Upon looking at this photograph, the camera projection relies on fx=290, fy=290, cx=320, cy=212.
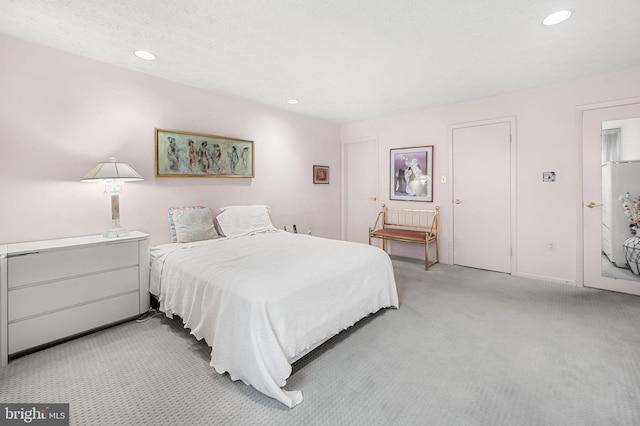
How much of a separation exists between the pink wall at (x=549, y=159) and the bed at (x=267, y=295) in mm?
2279

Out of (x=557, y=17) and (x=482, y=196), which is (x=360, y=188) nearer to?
(x=482, y=196)

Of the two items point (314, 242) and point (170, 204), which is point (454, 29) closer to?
point (314, 242)

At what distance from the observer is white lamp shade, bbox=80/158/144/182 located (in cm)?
255

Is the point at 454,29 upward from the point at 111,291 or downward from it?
upward

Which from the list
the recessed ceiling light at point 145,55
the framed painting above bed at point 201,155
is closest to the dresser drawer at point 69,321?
the framed painting above bed at point 201,155

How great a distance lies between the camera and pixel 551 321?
8.53 ft

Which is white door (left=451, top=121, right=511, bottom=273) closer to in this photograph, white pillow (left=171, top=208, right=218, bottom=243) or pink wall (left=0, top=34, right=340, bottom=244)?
pink wall (left=0, top=34, right=340, bottom=244)

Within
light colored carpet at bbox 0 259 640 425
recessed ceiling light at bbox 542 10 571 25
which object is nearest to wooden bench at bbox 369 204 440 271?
light colored carpet at bbox 0 259 640 425

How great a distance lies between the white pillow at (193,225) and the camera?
316cm

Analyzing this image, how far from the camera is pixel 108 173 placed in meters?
2.58

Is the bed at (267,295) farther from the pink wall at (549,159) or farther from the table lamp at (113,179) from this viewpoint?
the pink wall at (549,159)

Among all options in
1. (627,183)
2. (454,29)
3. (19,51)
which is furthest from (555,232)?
(19,51)

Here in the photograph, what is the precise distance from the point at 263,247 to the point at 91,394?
1.61m

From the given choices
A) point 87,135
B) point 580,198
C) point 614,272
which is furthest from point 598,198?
point 87,135
